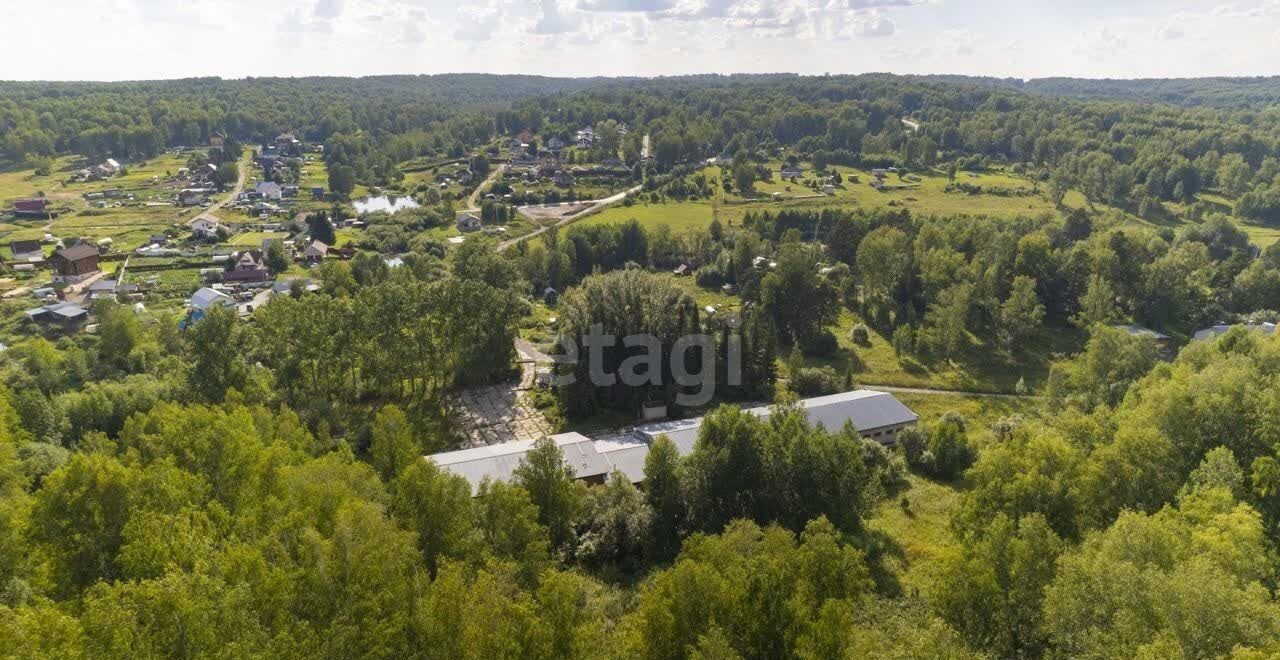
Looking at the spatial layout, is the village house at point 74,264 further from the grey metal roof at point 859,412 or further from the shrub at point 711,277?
the grey metal roof at point 859,412

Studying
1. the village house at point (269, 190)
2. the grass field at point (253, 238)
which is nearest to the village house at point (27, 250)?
the grass field at point (253, 238)

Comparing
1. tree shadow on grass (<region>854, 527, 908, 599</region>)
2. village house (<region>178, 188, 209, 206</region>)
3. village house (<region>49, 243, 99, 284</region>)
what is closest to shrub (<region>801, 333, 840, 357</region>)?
tree shadow on grass (<region>854, 527, 908, 599</region>)

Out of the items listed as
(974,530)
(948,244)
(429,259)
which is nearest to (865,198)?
(948,244)

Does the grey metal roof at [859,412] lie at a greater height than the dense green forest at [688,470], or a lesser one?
lesser

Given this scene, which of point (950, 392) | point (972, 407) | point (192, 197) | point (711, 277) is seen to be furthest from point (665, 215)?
point (192, 197)

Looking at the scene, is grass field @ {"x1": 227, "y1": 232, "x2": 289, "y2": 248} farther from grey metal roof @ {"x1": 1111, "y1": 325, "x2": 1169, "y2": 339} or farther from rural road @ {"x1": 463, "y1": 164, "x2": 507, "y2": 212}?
grey metal roof @ {"x1": 1111, "y1": 325, "x2": 1169, "y2": 339}

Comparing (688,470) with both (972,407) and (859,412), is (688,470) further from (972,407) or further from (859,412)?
(972,407)
